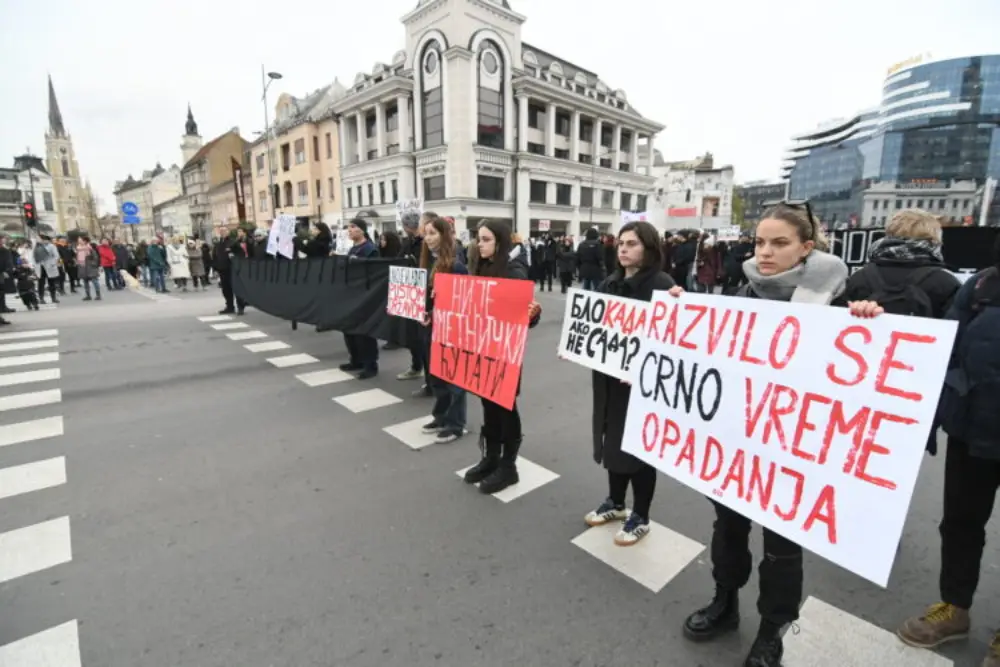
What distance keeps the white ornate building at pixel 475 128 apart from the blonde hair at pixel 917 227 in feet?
111

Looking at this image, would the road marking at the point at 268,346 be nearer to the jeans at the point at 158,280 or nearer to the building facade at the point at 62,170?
the jeans at the point at 158,280

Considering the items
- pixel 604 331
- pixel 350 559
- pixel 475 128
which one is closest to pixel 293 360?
pixel 350 559

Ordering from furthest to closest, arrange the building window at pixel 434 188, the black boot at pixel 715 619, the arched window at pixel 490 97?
the building window at pixel 434 188 < the arched window at pixel 490 97 < the black boot at pixel 715 619

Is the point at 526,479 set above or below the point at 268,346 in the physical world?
below

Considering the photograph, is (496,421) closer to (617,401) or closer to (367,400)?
(617,401)

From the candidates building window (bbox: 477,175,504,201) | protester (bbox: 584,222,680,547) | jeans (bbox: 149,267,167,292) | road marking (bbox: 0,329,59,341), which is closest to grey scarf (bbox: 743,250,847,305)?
protester (bbox: 584,222,680,547)

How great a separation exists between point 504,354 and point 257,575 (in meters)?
1.91

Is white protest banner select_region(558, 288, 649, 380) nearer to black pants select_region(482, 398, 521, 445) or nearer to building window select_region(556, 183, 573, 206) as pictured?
black pants select_region(482, 398, 521, 445)

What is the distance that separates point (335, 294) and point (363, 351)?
1.18 metres

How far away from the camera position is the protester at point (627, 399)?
8.66 feet

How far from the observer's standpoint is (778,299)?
2.07 m

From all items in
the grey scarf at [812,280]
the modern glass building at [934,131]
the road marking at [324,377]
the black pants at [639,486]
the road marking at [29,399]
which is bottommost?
the road marking at [29,399]

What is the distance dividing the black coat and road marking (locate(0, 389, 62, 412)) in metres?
6.15

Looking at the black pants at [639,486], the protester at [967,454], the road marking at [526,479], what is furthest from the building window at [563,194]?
the protester at [967,454]
